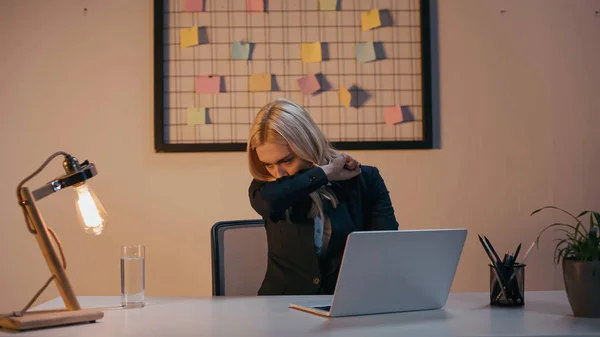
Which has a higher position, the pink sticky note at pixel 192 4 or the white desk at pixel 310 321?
the pink sticky note at pixel 192 4

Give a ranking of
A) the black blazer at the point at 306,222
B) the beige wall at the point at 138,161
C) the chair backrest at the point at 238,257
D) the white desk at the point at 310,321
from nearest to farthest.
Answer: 1. the white desk at the point at 310,321
2. the black blazer at the point at 306,222
3. the chair backrest at the point at 238,257
4. the beige wall at the point at 138,161

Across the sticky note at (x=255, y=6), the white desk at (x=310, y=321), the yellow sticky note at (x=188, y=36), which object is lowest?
the white desk at (x=310, y=321)

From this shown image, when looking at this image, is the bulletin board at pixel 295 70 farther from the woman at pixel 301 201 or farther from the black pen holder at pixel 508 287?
the black pen holder at pixel 508 287

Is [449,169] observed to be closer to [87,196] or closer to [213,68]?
[213,68]

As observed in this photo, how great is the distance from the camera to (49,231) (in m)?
1.51

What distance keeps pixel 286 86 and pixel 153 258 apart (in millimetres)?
914

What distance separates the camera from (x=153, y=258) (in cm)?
286

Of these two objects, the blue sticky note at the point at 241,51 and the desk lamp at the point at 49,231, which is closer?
the desk lamp at the point at 49,231

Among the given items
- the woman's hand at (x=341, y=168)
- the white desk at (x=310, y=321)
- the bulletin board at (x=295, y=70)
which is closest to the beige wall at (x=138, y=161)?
the bulletin board at (x=295, y=70)

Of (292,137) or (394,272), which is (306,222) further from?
(394,272)

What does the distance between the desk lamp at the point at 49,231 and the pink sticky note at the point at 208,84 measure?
1392mm

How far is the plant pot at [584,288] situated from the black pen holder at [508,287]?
0.53ft

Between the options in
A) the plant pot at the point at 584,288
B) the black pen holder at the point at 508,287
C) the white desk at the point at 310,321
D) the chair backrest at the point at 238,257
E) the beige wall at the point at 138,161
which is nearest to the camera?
the white desk at the point at 310,321

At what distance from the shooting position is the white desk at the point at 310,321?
4.22ft
